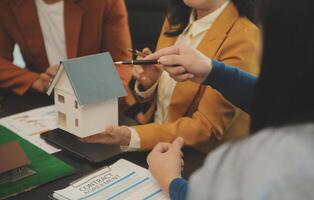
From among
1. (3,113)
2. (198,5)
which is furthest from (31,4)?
(198,5)

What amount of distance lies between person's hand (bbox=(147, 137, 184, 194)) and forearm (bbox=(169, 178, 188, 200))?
0.13 ft

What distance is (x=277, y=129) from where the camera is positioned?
60 cm

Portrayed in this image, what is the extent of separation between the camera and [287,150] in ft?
1.90

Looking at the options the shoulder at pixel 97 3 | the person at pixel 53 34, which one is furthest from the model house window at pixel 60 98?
the shoulder at pixel 97 3

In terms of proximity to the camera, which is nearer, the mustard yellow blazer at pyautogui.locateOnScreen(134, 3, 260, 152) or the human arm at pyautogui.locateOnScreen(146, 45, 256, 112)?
the human arm at pyautogui.locateOnScreen(146, 45, 256, 112)

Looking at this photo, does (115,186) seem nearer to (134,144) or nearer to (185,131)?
(134,144)

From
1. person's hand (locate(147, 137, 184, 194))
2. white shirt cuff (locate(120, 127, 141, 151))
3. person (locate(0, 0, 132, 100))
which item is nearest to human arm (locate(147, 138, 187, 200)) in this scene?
person's hand (locate(147, 137, 184, 194))

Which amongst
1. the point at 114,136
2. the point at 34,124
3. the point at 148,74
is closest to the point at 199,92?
the point at 148,74

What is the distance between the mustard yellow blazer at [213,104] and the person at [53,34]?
0.41 m

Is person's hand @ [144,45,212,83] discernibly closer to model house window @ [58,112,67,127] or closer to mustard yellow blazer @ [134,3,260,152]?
mustard yellow blazer @ [134,3,260,152]

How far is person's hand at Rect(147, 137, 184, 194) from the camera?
3.47 ft

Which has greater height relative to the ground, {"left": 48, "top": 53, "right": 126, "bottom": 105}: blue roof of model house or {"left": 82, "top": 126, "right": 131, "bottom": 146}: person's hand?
{"left": 48, "top": 53, "right": 126, "bottom": 105}: blue roof of model house

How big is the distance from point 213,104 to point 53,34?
0.83 m

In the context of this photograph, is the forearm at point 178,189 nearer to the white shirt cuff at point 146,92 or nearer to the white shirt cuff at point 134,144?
the white shirt cuff at point 134,144
